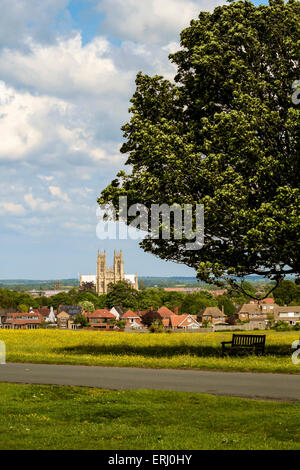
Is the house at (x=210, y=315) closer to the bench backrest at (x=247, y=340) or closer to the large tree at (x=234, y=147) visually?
the bench backrest at (x=247, y=340)

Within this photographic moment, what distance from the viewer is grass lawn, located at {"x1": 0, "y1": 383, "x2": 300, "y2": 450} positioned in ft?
30.8

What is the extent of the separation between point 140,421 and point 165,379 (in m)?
6.23

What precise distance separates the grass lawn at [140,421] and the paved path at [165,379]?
53.5 inches

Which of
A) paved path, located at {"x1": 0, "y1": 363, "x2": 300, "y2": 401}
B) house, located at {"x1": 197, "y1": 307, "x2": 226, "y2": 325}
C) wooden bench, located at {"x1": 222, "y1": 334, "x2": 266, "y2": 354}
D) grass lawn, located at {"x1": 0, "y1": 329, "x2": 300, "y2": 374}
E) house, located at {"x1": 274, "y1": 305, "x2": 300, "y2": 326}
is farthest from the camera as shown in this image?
house, located at {"x1": 197, "y1": 307, "x2": 226, "y2": 325}

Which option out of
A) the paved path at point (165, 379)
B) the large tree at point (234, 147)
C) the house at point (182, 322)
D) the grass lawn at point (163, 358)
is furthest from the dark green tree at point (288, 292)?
the paved path at point (165, 379)

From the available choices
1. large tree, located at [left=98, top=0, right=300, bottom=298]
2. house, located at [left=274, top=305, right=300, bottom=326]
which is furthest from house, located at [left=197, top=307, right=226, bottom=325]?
large tree, located at [left=98, top=0, right=300, bottom=298]

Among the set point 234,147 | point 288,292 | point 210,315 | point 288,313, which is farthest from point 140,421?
point 288,292

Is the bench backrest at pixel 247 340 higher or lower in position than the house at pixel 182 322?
higher

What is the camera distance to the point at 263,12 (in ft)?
85.1

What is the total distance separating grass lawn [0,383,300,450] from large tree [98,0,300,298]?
10132mm

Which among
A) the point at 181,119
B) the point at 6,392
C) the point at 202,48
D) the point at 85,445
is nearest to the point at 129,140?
the point at 181,119

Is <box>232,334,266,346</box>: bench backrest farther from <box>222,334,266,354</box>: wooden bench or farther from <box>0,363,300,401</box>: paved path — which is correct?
<box>0,363,300,401</box>: paved path

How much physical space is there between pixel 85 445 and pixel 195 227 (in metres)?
15.4

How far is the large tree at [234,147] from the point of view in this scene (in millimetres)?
22875
